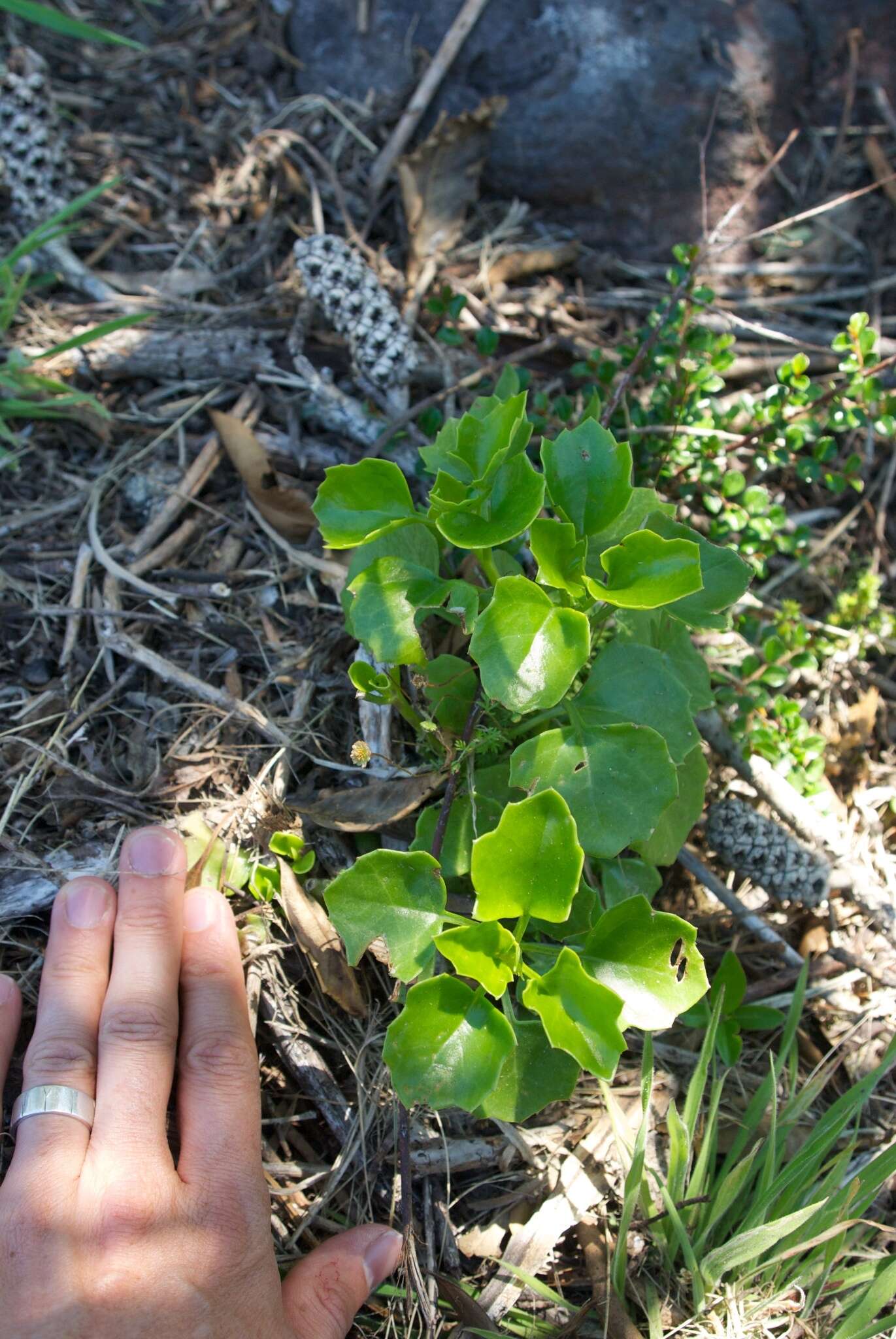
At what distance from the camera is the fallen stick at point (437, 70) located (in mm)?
2447

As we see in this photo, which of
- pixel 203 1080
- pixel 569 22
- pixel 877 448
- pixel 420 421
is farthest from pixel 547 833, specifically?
pixel 569 22

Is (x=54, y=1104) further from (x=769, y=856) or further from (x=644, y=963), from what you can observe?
(x=769, y=856)

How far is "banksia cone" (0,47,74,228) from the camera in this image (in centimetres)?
227

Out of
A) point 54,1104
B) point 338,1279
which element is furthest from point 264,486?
point 338,1279

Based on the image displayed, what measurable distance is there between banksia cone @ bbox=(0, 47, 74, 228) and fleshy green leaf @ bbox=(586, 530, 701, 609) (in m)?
1.94

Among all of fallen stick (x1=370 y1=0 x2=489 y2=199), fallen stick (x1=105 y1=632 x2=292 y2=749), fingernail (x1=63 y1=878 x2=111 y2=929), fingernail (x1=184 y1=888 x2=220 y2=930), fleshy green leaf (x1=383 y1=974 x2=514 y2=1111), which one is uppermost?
fallen stick (x1=370 y1=0 x2=489 y2=199)

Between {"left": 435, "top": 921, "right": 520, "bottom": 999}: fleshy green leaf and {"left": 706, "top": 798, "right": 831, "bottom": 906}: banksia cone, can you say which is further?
{"left": 706, "top": 798, "right": 831, "bottom": 906}: banksia cone

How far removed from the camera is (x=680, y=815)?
1.50 meters

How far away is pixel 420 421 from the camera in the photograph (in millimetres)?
1948

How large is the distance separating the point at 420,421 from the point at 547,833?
1.10m

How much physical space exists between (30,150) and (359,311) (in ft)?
3.32

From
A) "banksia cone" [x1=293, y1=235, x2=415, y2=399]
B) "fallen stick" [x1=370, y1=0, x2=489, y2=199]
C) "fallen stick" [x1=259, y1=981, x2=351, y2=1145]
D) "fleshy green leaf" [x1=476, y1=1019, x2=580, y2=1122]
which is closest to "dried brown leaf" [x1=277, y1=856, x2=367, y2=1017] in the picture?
"fallen stick" [x1=259, y1=981, x2=351, y2=1145]

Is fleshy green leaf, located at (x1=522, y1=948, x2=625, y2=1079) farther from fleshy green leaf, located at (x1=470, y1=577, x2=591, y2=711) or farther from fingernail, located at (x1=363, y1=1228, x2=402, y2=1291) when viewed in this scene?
fingernail, located at (x1=363, y1=1228, x2=402, y2=1291)

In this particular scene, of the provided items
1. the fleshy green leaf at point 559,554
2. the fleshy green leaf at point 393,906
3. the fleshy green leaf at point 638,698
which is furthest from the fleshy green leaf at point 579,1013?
the fleshy green leaf at point 559,554
